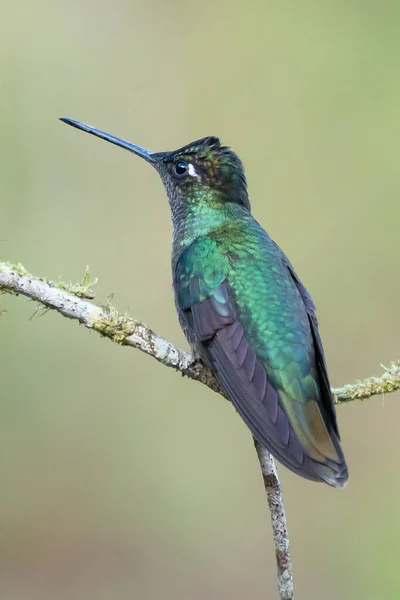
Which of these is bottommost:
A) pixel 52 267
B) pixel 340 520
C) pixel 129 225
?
pixel 340 520

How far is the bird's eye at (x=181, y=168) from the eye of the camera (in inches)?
158

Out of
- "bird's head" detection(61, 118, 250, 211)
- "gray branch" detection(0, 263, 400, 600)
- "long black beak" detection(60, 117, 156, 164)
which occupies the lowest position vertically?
"gray branch" detection(0, 263, 400, 600)

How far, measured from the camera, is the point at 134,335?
2982mm

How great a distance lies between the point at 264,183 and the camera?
714 centimetres

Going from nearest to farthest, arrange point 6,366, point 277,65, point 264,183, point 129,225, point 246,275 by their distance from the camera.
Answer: point 246,275, point 6,366, point 129,225, point 264,183, point 277,65

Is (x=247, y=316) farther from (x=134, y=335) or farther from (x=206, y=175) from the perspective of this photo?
(x=206, y=175)

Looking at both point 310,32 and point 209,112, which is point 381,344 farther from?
point 310,32

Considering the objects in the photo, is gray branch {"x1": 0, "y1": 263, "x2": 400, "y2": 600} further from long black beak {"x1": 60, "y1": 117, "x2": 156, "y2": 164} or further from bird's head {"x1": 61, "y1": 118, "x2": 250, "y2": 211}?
long black beak {"x1": 60, "y1": 117, "x2": 156, "y2": 164}

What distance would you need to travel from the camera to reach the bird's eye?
402 cm

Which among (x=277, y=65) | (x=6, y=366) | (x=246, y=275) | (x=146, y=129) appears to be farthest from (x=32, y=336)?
(x=277, y=65)

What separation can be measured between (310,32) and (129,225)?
2.85 metres

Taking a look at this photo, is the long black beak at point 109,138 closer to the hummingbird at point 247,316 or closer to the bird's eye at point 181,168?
the hummingbird at point 247,316

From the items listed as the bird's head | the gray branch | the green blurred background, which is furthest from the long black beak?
the green blurred background

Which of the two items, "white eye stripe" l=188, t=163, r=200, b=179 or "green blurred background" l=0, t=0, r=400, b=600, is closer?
"white eye stripe" l=188, t=163, r=200, b=179
